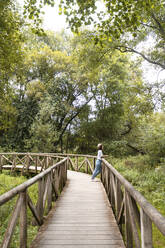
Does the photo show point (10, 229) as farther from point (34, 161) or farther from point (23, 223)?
point (34, 161)

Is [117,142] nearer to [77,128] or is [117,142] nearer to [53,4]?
[77,128]

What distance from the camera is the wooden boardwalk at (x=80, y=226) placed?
9.76 feet

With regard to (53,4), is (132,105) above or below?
below

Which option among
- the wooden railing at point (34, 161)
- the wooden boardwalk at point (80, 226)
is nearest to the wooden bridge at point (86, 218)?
the wooden boardwalk at point (80, 226)

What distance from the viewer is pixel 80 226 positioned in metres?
3.68

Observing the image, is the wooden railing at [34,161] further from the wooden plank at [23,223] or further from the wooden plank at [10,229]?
the wooden plank at [10,229]

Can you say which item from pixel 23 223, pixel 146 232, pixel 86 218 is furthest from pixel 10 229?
pixel 86 218

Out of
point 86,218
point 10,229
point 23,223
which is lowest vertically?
point 86,218

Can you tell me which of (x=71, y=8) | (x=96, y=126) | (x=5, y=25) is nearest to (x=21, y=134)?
(x=96, y=126)

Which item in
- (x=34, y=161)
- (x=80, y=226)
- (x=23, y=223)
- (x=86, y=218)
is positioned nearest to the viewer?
(x=23, y=223)

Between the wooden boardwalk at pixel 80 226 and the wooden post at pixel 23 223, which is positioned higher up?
the wooden post at pixel 23 223

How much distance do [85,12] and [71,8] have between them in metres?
0.35

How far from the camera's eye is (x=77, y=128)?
19938mm

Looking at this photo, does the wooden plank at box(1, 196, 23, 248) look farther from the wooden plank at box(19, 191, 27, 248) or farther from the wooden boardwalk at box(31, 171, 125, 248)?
the wooden boardwalk at box(31, 171, 125, 248)
